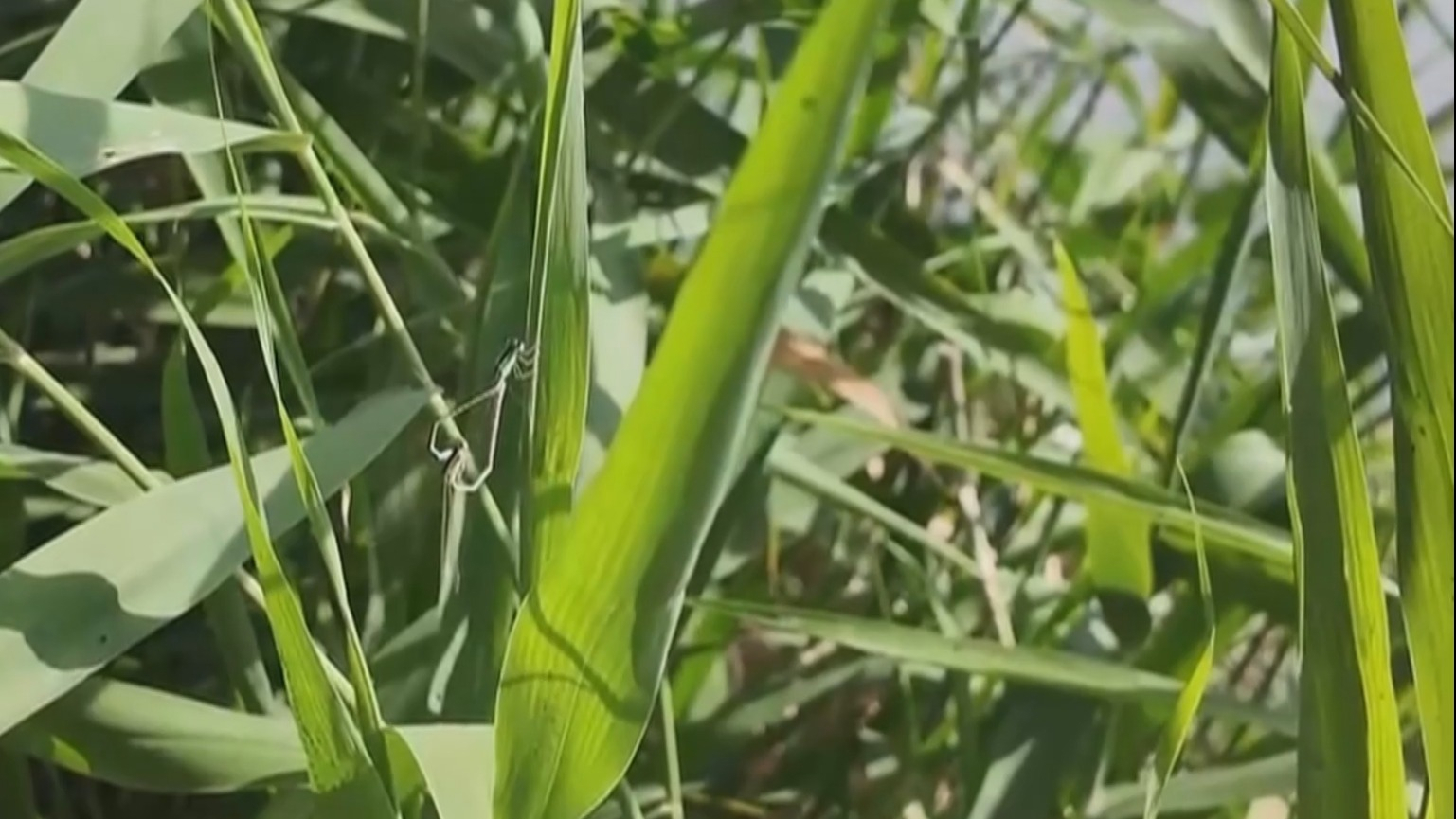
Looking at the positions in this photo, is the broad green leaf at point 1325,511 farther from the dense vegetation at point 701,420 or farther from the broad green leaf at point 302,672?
the broad green leaf at point 302,672

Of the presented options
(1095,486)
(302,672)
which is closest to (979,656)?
(1095,486)

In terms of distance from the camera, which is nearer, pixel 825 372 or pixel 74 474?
pixel 74 474

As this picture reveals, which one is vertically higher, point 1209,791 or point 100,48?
point 100,48

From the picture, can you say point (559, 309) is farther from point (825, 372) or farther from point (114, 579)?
point (825, 372)

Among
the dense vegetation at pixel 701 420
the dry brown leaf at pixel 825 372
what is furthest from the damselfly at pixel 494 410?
the dry brown leaf at pixel 825 372

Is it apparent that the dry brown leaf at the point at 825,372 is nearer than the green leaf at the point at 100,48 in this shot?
No

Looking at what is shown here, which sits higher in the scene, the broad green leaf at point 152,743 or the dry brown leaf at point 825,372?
the dry brown leaf at point 825,372
